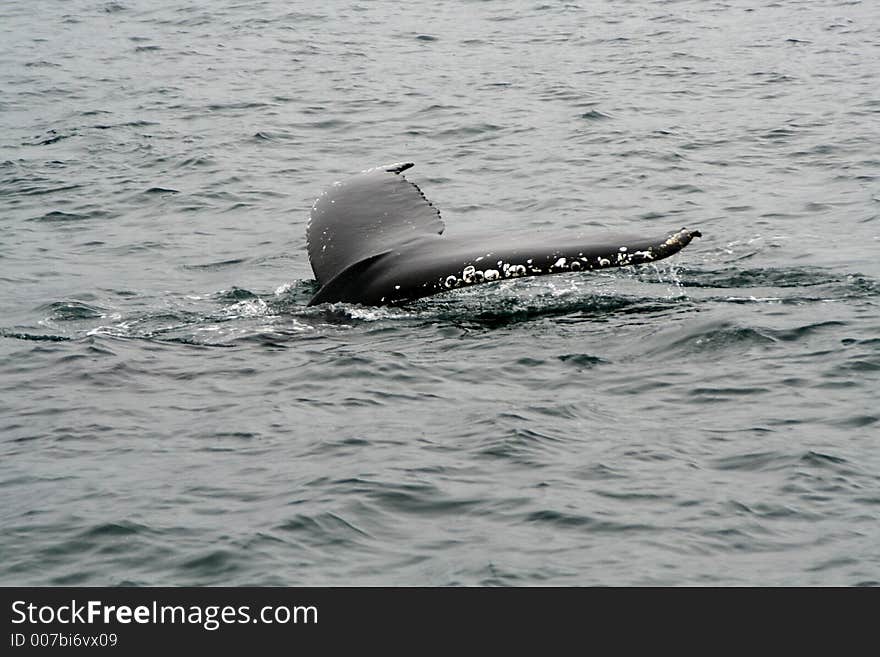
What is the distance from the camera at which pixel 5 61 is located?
25.3m

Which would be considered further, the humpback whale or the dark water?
the humpback whale

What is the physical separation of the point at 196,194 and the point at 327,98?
18.6 feet

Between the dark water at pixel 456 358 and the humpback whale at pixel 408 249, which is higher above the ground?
the humpback whale at pixel 408 249

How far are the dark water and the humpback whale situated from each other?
435 millimetres

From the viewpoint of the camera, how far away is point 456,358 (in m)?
9.48

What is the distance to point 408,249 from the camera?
9477 millimetres

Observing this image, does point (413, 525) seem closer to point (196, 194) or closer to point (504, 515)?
point (504, 515)

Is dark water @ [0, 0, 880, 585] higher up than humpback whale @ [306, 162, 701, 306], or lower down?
lower down

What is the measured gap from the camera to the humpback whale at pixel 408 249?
332 inches

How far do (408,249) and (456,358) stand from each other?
78 cm

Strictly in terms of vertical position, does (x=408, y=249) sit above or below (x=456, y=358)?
above

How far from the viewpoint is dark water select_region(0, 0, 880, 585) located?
6.95 m

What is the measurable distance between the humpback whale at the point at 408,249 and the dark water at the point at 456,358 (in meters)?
0.43
